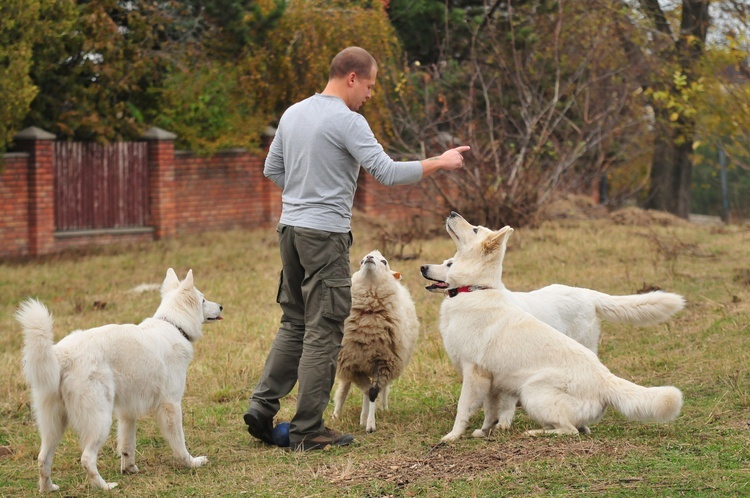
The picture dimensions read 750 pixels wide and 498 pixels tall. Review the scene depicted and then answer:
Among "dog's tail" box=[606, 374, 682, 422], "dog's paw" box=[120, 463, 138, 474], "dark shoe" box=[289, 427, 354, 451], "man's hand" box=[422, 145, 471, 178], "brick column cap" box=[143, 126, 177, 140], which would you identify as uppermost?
"brick column cap" box=[143, 126, 177, 140]

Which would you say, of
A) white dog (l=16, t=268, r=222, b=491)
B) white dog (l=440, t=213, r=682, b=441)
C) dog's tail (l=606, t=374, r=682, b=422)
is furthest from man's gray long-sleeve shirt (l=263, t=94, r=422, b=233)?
dog's tail (l=606, t=374, r=682, b=422)

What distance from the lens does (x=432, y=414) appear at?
6.37m

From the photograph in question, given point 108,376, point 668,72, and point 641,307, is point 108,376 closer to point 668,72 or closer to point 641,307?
point 641,307

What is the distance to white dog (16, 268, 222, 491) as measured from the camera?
4734 millimetres

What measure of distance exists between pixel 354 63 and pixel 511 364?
197 cm

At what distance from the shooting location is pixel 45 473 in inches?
193

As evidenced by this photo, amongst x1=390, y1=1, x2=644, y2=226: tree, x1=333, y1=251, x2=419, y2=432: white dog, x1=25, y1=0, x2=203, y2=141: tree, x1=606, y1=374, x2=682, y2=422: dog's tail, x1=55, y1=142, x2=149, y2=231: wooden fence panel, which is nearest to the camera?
x1=606, y1=374, x2=682, y2=422: dog's tail

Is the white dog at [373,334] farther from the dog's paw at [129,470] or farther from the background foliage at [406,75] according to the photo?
the background foliage at [406,75]

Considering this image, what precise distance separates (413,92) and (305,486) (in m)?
16.3

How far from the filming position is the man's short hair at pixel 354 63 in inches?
215

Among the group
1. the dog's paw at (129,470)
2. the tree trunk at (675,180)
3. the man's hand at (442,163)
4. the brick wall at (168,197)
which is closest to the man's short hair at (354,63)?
the man's hand at (442,163)

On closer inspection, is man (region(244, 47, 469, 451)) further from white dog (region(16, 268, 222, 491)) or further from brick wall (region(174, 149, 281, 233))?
brick wall (region(174, 149, 281, 233))

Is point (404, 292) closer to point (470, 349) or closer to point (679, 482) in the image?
point (470, 349)

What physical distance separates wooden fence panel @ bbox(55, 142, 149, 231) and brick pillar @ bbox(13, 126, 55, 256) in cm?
43
